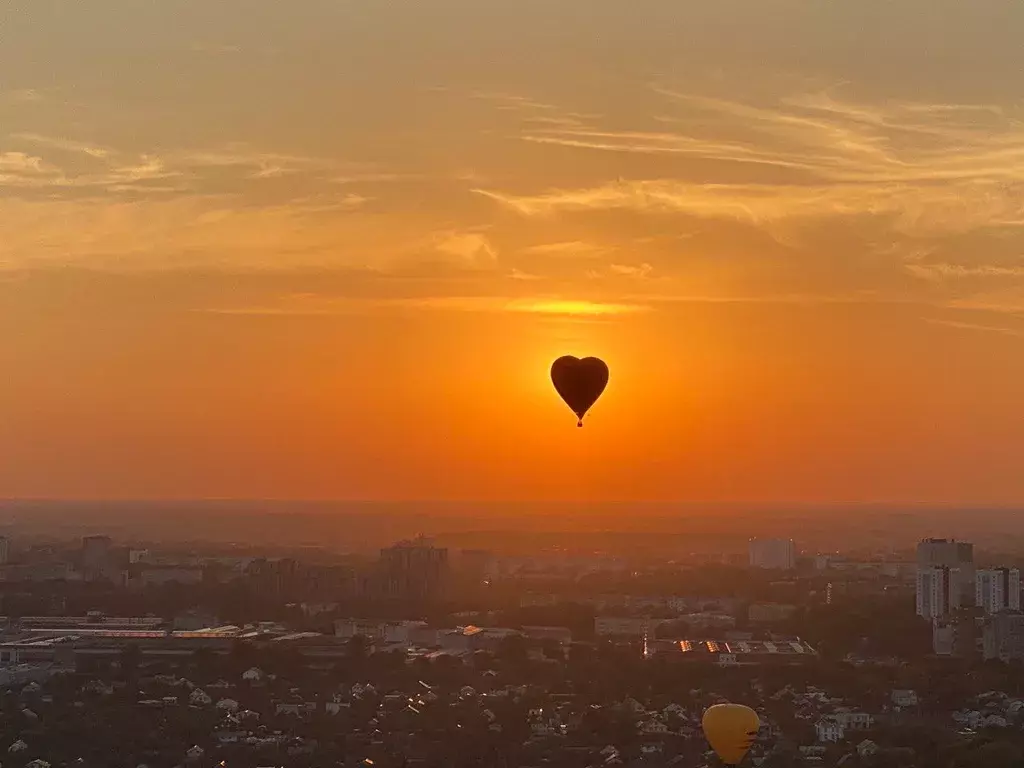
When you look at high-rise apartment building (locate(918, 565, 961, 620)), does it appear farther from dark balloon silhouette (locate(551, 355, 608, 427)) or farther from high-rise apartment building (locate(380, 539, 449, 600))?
dark balloon silhouette (locate(551, 355, 608, 427))

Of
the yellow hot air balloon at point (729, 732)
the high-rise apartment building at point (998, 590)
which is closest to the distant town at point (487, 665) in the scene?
the high-rise apartment building at point (998, 590)

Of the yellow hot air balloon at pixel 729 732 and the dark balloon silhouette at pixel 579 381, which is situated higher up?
the dark balloon silhouette at pixel 579 381

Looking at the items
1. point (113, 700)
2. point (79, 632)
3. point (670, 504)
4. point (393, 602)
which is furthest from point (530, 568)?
point (670, 504)

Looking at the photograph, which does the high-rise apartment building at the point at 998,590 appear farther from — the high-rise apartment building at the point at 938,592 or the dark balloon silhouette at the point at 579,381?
the dark balloon silhouette at the point at 579,381

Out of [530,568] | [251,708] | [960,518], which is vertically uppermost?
[960,518]

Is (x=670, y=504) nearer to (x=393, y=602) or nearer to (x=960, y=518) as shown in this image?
(x=960, y=518)

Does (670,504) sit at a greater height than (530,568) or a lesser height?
greater
